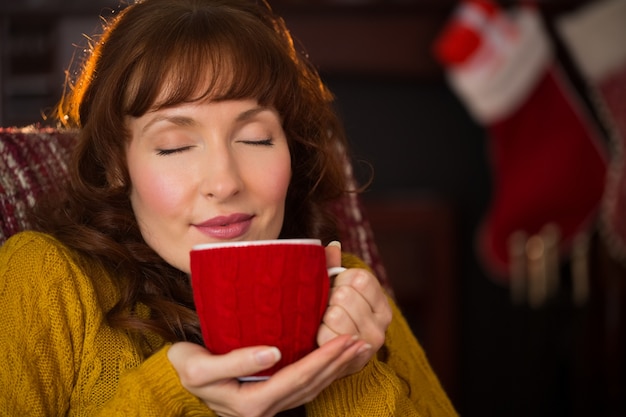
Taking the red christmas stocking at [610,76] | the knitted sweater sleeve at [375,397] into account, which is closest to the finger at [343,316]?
the knitted sweater sleeve at [375,397]

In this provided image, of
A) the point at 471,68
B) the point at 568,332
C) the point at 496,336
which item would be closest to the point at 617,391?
the point at 568,332

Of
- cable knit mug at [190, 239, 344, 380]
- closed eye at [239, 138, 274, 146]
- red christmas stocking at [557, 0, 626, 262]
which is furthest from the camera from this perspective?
red christmas stocking at [557, 0, 626, 262]

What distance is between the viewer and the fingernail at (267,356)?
86 centimetres

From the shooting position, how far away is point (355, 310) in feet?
3.07

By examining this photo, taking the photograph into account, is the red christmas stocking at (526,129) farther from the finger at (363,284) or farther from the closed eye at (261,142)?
the finger at (363,284)

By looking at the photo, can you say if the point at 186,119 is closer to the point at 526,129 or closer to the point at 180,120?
the point at 180,120

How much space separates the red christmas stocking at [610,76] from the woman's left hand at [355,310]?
2.12 metres

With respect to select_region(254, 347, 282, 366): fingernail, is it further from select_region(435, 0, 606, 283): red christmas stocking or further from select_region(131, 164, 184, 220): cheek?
select_region(435, 0, 606, 283): red christmas stocking

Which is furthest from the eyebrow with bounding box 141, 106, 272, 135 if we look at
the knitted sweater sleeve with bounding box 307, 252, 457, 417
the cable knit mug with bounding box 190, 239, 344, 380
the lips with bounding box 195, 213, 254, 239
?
the knitted sweater sleeve with bounding box 307, 252, 457, 417

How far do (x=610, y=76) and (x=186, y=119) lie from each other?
7.41 feet

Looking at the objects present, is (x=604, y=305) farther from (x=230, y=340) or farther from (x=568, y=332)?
(x=230, y=340)

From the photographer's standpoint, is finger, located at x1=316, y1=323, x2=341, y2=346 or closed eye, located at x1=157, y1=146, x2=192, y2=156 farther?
closed eye, located at x1=157, y1=146, x2=192, y2=156

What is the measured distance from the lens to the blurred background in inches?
118

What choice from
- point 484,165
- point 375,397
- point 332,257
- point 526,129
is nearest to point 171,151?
point 332,257
